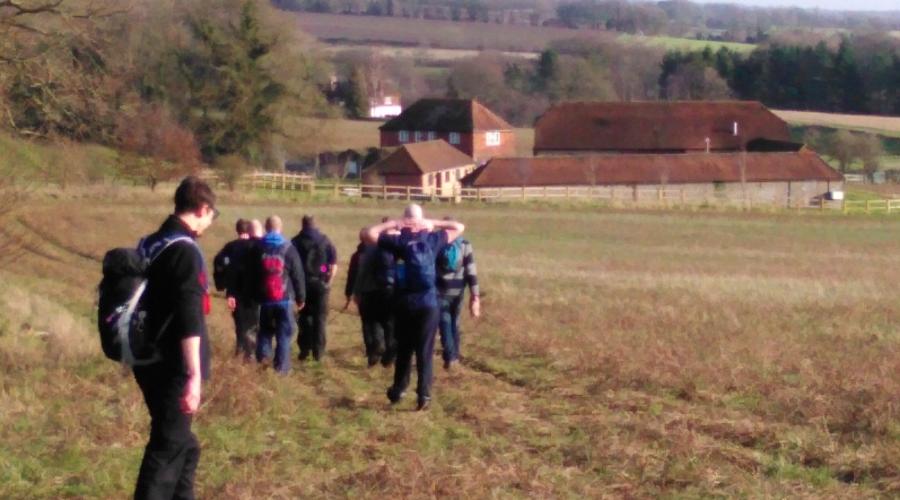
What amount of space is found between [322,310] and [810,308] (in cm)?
904

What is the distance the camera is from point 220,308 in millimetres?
18781

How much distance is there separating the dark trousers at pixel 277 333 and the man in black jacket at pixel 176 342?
5.25 m

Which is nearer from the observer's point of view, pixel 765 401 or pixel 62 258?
pixel 765 401

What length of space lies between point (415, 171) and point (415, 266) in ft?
189

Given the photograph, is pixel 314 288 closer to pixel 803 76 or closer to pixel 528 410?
pixel 528 410

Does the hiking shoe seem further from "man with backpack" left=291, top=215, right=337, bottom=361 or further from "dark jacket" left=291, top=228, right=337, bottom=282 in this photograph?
"dark jacket" left=291, top=228, right=337, bottom=282

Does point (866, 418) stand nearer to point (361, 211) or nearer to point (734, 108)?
point (361, 211)

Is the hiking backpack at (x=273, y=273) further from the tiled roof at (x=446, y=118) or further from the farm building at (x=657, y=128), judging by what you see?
the tiled roof at (x=446, y=118)

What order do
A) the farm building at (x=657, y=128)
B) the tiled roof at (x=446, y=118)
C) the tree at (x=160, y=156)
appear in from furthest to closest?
the tiled roof at (x=446, y=118), the farm building at (x=657, y=128), the tree at (x=160, y=156)

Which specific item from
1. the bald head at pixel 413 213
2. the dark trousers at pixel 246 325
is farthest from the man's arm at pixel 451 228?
the dark trousers at pixel 246 325

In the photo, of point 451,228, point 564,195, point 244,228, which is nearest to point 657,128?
point 564,195

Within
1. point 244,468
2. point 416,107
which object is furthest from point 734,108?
point 244,468

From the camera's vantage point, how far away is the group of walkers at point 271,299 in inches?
232

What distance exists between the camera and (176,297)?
5840mm
